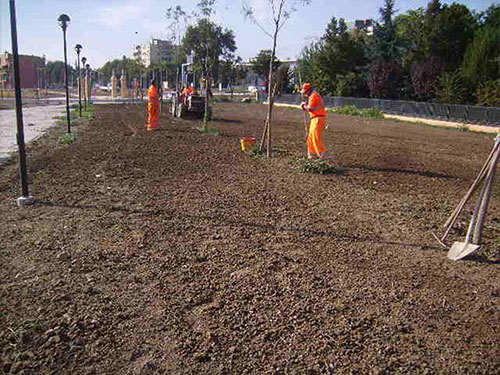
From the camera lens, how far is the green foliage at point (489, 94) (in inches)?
944

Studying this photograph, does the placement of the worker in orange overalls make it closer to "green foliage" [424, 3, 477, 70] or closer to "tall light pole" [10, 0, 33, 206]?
"tall light pole" [10, 0, 33, 206]

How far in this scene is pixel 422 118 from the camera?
85.1 ft

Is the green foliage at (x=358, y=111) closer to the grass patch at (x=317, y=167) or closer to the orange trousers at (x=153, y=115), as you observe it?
the orange trousers at (x=153, y=115)

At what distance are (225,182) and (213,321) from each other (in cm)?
502

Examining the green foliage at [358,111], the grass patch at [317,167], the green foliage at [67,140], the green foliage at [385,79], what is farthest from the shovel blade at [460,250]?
the green foliage at [385,79]

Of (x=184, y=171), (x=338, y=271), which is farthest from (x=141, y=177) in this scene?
(x=338, y=271)

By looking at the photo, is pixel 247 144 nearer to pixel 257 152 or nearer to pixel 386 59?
pixel 257 152

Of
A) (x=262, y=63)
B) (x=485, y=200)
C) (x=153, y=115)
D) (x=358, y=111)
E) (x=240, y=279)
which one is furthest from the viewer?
(x=262, y=63)

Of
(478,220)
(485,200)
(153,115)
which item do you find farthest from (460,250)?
(153,115)

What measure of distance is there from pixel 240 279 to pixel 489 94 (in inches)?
986

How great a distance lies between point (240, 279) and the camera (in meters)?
4.33

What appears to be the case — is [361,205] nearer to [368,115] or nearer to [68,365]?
[68,365]

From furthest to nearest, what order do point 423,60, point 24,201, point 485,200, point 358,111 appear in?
1. point 423,60
2. point 358,111
3. point 24,201
4. point 485,200

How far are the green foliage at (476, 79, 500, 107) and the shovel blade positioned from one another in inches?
873
